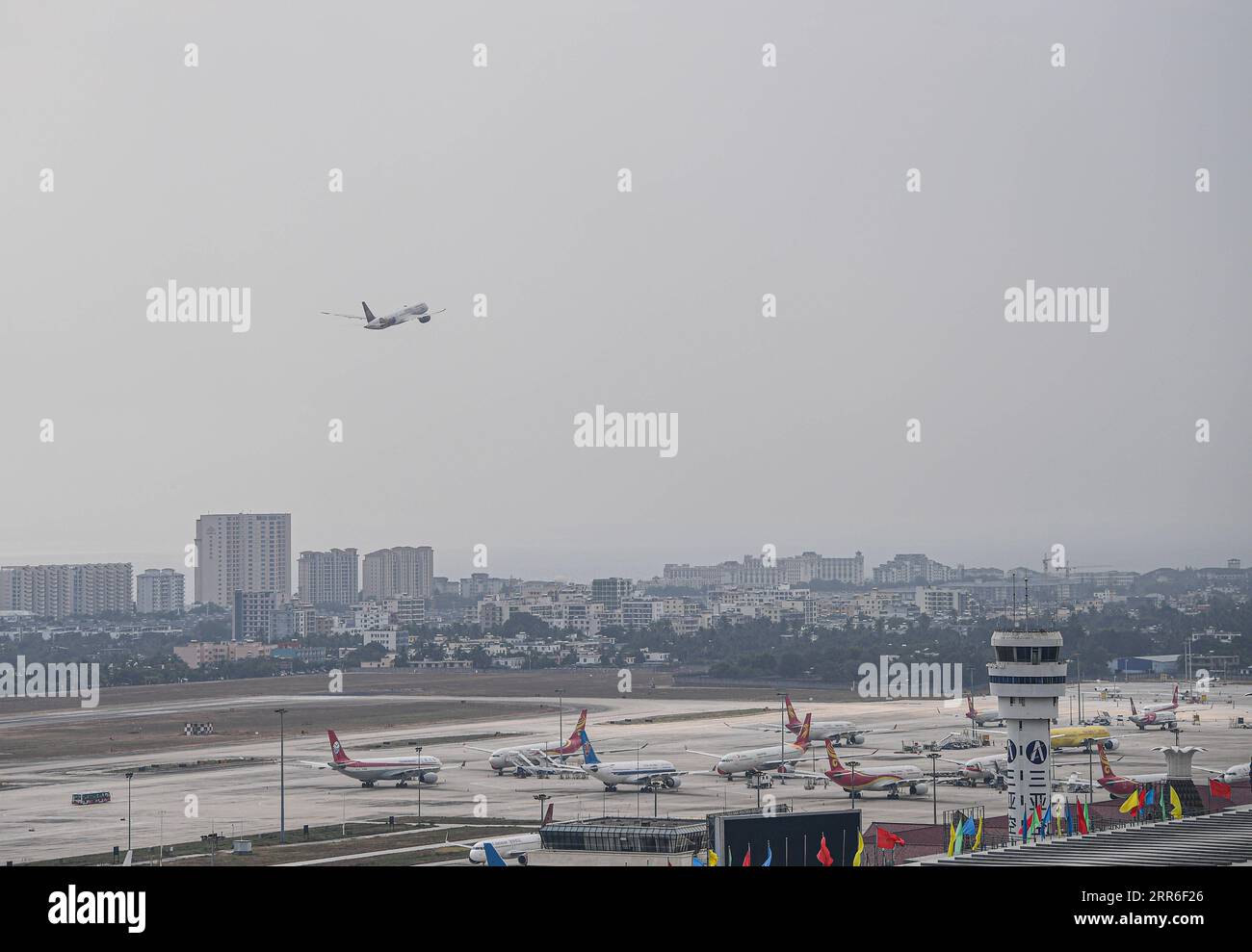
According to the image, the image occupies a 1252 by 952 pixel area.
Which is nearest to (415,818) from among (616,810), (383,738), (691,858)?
(616,810)

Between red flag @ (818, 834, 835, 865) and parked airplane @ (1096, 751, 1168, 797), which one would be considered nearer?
red flag @ (818, 834, 835, 865)

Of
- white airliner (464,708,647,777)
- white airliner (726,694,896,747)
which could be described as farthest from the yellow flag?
white airliner (726,694,896,747)

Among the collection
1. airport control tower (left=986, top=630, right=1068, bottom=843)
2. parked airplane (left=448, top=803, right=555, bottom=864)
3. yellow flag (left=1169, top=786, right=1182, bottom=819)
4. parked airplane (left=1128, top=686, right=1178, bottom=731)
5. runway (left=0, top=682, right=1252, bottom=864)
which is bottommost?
parked airplane (left=1128, top=686, right=1178, bottom=731)

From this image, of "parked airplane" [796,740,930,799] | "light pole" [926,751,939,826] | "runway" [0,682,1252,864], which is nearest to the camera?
"light pole" [926,751,939,826]

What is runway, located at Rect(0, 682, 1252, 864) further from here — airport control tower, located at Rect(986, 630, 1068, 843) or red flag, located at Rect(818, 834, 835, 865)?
red flag, located at Rect(818, 834, 835, 865)

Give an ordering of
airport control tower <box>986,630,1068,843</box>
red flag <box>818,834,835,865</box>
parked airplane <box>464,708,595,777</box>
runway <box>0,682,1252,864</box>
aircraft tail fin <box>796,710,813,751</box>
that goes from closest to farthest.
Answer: red flag <box>818,834,835,865</box> < airport control tower <box>986,630,1068,843</box> < runway <box>0,682,1252,864</box> < parked airplane <box>464,708,595,777</box> < aircraft tail fin <box>796,710,813,751</box>

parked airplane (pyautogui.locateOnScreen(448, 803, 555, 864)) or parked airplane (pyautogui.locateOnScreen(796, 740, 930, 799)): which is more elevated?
parked airplane (pyautogui.locateOnScreen(448, 803, 555, 864))
